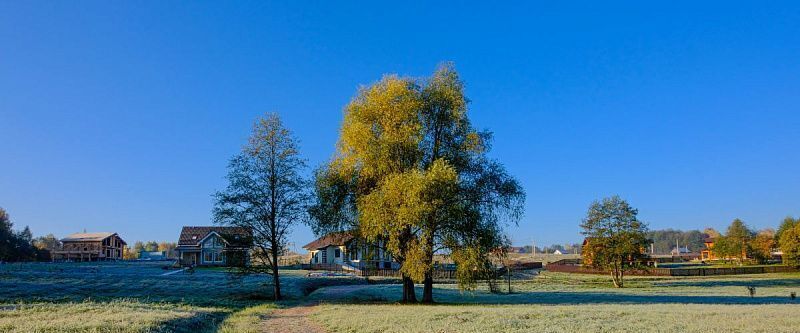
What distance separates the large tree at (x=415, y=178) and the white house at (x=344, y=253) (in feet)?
4.15

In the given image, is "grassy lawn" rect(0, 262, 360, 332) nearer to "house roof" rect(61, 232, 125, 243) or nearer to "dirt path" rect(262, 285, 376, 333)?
"dirt path" rect(262, 285, 376, 333)

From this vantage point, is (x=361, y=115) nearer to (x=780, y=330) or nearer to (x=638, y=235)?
(x=780, y=330)

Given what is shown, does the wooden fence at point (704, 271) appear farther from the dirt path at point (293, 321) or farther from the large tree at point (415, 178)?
the dirt path at point (293, 321)

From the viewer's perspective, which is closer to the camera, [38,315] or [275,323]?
[38,315]

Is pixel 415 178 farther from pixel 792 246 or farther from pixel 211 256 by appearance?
pixel 792 246

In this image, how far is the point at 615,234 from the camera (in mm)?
63625

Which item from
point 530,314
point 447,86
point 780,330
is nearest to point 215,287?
point 447,86

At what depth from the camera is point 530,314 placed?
80.0 feet

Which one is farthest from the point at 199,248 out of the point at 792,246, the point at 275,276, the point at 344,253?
the point at 792,246

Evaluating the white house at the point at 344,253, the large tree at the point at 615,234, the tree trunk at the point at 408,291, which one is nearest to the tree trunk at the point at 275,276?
the white house at the point at 344,253

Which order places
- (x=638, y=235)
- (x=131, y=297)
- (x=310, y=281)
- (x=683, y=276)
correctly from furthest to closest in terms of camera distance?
(x=683, y=276) < (x=638, y=235) < (x=310, y=281) < (x=131, y=297)

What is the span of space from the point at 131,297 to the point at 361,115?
17.9 metres

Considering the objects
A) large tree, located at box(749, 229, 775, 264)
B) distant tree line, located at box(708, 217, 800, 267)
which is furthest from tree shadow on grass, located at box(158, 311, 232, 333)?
large tree, located at box(749, 229, 775, 264)

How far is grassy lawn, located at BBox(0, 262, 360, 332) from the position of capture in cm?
1991
